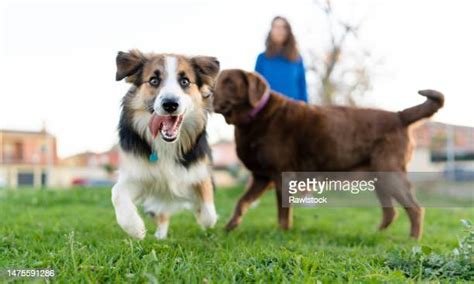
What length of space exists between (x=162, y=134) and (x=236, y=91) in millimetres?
1449

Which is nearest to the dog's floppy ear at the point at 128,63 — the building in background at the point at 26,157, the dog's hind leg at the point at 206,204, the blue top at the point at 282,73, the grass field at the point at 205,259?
the dog's hind leg at the point at 206,204

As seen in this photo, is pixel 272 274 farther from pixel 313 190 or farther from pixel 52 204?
pixel 52 204

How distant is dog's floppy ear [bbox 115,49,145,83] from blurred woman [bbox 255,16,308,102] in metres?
1.93

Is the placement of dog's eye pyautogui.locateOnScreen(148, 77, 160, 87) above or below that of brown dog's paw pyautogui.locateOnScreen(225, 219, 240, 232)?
above

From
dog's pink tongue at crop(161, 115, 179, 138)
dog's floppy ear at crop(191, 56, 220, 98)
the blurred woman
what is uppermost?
the blurred woman

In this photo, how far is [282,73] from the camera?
5516 mm

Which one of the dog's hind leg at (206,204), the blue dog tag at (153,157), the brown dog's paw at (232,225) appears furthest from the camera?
the brown dog's paw at (232,225)

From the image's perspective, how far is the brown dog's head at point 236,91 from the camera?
4.64m

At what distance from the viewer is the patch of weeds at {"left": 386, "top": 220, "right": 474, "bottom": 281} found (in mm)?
2705

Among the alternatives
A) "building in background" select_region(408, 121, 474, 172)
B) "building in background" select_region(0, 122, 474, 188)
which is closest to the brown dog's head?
"building in background" select_region(0, 122, 474, 188)

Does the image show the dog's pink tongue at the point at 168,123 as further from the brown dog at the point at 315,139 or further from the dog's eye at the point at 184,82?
the brown dog at the point at 315,139

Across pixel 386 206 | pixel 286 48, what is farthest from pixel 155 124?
pixel 386 206

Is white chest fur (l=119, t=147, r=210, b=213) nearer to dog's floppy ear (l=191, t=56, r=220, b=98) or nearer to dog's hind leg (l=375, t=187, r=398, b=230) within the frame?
dog's floppy ear (l=191, t=56, r=220, b=98)

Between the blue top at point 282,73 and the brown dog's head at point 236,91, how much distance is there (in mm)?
773
